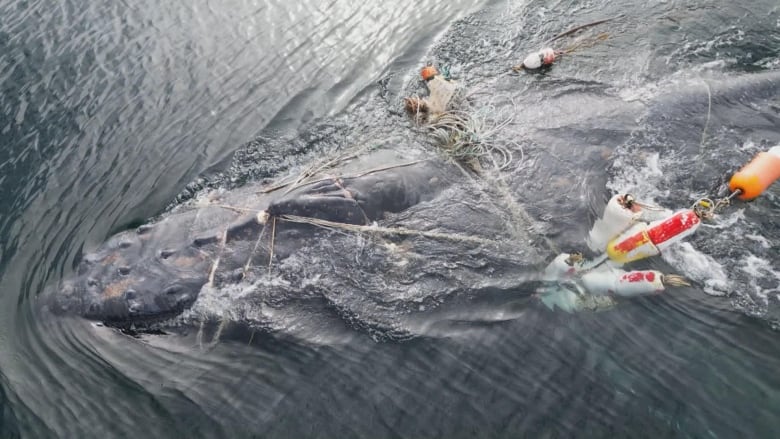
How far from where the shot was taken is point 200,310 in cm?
462

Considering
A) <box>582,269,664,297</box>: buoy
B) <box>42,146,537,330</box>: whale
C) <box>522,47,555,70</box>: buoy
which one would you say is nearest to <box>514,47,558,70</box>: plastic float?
<box>522,47,555,70</box>: buoy

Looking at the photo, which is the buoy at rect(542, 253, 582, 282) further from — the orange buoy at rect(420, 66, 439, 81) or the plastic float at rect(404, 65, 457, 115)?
the orange buoy at rect(420, 66, 439, 81)

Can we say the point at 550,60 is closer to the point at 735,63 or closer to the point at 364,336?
the point at 735,63

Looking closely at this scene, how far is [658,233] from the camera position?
429 centimetres

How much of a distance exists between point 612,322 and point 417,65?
4.92m

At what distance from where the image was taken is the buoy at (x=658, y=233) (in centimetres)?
425

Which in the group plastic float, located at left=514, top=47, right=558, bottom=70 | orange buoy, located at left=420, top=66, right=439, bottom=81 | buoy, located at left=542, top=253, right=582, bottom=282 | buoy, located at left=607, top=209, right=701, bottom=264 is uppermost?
orange buoy, located at left=420, top=66, right=439, bottom=81

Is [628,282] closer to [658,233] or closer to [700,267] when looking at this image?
[658,233]

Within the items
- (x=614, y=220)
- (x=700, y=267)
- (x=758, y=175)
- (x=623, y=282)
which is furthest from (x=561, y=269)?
(x=758, y=175)

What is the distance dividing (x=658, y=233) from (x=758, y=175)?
1.41 metres

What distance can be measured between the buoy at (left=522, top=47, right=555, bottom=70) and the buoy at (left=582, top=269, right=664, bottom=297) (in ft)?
11.4

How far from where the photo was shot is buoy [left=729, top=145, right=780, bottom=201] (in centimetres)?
478

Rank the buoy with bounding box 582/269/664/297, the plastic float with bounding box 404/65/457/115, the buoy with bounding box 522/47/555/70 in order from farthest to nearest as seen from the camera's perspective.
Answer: the buoy with bounding box 522/47/555/70
the plastic float with bounding box 404/65/457/115
the buoy with bounding box 582/269/664/297

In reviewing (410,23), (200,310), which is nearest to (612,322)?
(200,310)
